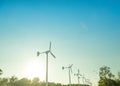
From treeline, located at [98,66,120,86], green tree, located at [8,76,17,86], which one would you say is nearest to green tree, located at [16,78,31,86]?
green tree, located at [8,76,17,86]

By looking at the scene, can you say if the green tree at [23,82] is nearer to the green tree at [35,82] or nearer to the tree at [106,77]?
the green tree at [35,82]

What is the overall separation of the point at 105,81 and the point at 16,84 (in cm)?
8561

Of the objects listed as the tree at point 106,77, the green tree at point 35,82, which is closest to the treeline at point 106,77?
the tree at point 106,77

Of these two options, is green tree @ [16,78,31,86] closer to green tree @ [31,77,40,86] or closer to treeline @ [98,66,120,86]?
green tree @ [31,77,40,86]

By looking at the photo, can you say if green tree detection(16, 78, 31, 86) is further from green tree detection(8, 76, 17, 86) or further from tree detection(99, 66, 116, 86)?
tree detection(99, 66, 116, 86)

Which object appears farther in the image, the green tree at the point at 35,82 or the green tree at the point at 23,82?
the green tree at the point at 35,82

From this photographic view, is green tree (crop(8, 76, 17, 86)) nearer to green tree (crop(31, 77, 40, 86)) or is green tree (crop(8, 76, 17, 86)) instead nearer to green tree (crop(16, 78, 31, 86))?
green tree (crop(16, 78, 31, 86))

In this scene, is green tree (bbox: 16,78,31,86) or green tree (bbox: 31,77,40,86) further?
green tree (bbox: 31,77,40,86)

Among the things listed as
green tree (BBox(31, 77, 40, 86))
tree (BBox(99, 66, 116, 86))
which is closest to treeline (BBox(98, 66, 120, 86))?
tree (BBox(99, 66, 116, 86))

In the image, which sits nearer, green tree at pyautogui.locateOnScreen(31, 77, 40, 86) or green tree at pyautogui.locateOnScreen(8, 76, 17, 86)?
green tree at pyautogui.locateOnScreen(8, 76, 17, 86)

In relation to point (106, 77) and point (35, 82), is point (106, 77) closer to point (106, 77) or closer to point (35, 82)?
point (106, 77)

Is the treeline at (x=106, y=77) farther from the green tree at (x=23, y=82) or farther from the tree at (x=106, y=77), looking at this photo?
the green tree at (x=23, y=82)

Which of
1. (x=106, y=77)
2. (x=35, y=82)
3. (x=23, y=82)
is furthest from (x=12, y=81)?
(x=106, y=77)

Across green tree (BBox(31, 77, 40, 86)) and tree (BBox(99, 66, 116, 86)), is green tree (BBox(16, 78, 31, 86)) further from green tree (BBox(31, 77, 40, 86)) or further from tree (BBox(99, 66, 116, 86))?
tree (BBox(99, 66, 116, 86))
